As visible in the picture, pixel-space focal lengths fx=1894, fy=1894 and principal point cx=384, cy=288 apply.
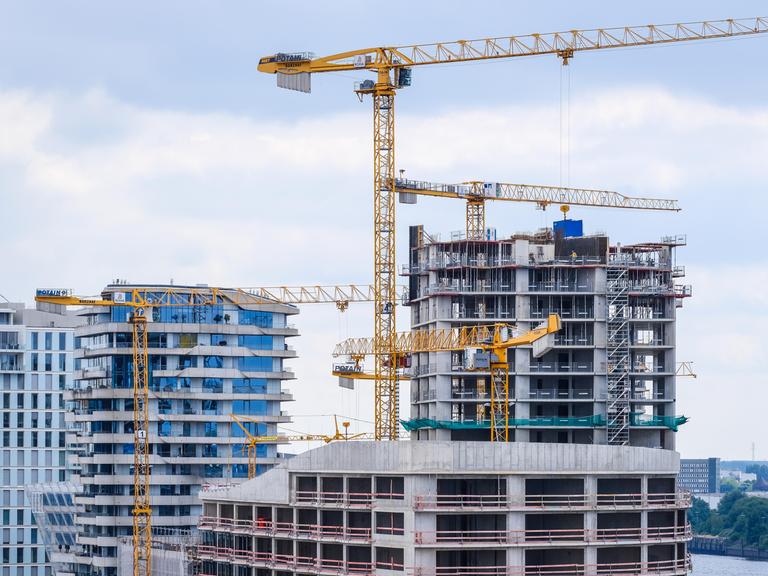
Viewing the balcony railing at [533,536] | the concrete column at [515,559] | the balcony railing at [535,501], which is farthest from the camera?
the balcony railing at [535,501]

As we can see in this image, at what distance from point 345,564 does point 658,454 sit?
25110 mm

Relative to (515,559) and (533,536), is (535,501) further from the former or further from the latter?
(515,559)

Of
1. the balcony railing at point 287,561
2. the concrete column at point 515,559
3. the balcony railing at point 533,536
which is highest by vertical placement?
the balcony railing at point 533,536

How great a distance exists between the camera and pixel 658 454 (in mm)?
143625

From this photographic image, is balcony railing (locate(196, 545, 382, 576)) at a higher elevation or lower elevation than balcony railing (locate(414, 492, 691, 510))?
lower

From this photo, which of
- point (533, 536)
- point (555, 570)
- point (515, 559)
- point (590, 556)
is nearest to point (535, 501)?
point (533, 536)

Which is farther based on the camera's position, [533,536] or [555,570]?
[555,570]

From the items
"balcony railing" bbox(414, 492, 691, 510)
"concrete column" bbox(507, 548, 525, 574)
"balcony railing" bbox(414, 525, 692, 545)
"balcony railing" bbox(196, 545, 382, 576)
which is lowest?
"balcony railing" bbox(196, 545, 382, 576)

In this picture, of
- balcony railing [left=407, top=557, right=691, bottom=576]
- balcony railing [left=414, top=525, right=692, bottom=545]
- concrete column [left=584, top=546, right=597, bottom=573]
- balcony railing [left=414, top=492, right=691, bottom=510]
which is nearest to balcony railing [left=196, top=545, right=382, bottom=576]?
balcony railing [left=407, top=557, right=691, bottom=576]

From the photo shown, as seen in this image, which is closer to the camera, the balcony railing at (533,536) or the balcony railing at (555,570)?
the balcony railing at (555,570)

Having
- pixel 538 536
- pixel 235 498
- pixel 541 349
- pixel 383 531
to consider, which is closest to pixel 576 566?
pixel 538 536

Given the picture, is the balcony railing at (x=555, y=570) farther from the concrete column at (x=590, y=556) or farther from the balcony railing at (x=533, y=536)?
the balcony railing at (x=533, y=536)

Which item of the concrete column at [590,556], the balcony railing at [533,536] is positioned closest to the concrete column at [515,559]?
the balcony railing at [533,536]

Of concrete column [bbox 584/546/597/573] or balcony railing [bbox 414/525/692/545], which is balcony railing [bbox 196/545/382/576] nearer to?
balcony railing [bbox 414/525/692/545]
